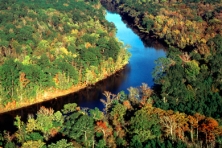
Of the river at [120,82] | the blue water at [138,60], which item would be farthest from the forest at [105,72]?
the blue water at [138,60]

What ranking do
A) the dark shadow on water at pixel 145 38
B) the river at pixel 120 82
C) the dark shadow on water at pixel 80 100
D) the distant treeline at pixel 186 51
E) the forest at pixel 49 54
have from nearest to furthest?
the distant treeline at pixel 186 51 → the dark shadow on water at pixel 80 100 → the river at pixel 120 82 → the forest at pixel 49 54 → the dark shadow on water at pixel 145 38

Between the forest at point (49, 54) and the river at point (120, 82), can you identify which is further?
the forest at point (49, 54)

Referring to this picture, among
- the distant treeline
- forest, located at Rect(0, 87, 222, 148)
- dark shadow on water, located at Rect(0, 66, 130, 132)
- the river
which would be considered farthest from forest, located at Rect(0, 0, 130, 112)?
forest, located at Rect(0, 87, 222, 148)

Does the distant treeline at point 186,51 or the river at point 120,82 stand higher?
the distant treeline at point 186,51

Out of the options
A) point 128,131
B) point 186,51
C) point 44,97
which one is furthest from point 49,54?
point 186,51

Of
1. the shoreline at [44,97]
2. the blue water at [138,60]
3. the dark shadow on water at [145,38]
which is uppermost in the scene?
the dark shadow on water at [145,38]

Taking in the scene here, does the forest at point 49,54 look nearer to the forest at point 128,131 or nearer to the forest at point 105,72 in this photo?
the forest at point 105,72

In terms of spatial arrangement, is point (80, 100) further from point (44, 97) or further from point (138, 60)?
point (138, 60)

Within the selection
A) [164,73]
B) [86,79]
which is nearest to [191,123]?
[164,73]
